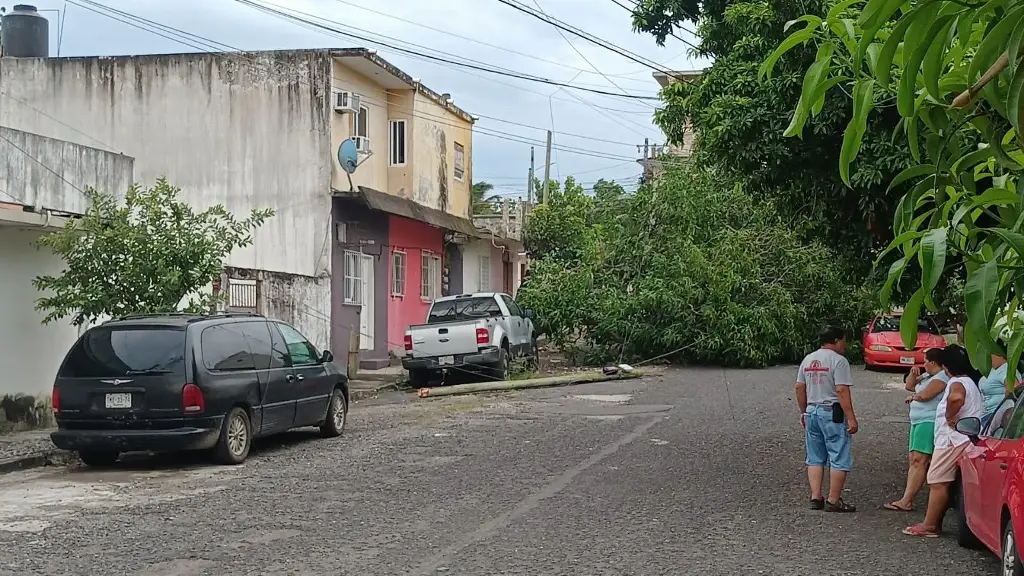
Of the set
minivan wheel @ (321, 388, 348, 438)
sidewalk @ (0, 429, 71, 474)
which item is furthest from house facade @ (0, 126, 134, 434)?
minivan wheel @ (321, 388, 348, 438)

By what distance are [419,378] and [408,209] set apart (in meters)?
5.85

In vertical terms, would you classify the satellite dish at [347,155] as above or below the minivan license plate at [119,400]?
above

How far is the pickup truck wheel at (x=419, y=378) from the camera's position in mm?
22234

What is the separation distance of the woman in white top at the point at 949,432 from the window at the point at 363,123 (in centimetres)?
1926

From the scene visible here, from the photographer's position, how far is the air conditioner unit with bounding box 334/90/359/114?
2438 centimetres

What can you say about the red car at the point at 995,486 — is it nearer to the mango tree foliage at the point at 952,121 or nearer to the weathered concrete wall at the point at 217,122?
the mango tree foliage at the point at 952,121

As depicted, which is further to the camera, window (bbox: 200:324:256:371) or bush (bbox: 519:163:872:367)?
bush (bbox: 519:163:872:367)

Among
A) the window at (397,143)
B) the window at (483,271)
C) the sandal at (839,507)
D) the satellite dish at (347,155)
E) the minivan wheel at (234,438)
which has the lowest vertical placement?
the sandal at (839,507)

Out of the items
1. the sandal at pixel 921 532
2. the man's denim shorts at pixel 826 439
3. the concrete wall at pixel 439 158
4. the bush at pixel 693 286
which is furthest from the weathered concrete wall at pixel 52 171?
the bush at pixel 693 286

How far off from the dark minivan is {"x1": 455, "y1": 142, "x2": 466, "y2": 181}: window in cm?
1994

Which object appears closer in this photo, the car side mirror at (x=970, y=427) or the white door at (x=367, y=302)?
the car side mirror at (x=970, y=427)

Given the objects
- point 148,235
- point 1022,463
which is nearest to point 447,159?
point 148,235

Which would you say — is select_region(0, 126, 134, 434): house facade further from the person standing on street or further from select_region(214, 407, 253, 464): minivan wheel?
the person standing on street

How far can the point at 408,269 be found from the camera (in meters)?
29.4
